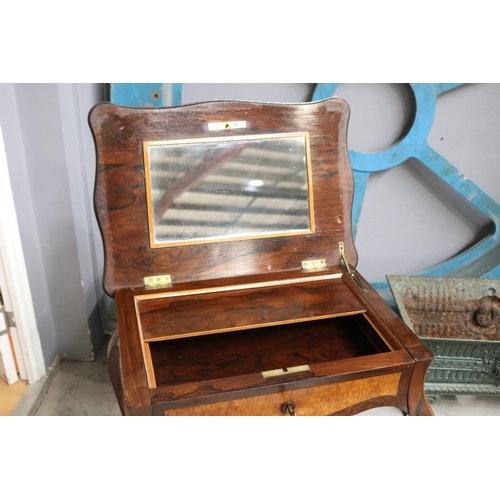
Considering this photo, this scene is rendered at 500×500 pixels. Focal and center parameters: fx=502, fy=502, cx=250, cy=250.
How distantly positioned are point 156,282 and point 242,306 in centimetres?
25

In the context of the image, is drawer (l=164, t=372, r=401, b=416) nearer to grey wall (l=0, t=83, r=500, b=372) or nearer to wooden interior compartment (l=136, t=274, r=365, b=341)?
wooden interior compartment (l=136, t=274, r=365, b=341)

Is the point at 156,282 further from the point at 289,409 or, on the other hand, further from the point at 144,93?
the point at 144,93

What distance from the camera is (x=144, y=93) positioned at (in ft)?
6.03

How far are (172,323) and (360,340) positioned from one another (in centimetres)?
53

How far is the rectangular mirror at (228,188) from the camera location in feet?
4.59

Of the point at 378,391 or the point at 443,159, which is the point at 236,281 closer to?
the point at 378,391

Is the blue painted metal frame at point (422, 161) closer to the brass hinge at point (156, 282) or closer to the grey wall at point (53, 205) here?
the grey wall at point (53, 205)

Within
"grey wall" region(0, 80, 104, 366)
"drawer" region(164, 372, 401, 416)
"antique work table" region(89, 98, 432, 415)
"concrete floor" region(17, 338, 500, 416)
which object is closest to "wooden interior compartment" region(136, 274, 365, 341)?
"antique work table" region(89, 98, 432, 415)

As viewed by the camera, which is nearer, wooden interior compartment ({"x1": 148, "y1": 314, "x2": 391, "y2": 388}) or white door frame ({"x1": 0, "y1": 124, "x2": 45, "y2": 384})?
wooden interior compartment ({"x1": 148, "y1": 314, "x2": 391, "y2": 388})

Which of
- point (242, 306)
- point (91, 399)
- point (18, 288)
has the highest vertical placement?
point (242, 306)

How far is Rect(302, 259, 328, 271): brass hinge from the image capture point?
1.51 metres

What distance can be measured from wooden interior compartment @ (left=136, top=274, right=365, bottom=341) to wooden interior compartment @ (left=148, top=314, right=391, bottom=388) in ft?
0.36

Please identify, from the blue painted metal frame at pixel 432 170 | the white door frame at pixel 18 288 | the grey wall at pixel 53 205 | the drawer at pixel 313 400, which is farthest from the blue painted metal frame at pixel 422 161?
the drawer at pixel 313 400

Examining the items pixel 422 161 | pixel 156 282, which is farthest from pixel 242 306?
pixel 422 161
